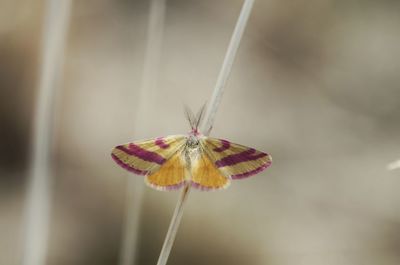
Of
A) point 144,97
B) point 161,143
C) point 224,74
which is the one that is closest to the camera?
point 224,74

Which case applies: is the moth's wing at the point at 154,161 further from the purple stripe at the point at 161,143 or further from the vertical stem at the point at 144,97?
the vertical stem at the point at 144,97

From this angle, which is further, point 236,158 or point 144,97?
point 144,97

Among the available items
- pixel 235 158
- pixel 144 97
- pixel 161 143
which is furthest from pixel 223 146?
pixel 144 97

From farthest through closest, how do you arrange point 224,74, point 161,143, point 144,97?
point 144,97 → point 161,143 → point 224,74

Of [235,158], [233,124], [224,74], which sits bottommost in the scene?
[233,124]

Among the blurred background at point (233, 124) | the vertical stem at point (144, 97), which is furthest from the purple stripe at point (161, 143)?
the blurred background at point (233, 124)

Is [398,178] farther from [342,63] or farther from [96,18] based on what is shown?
[96,18]

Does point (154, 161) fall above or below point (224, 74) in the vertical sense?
below

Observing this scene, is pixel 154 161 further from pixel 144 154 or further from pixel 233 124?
pixel 233 124
